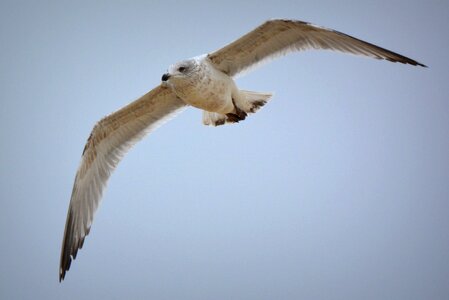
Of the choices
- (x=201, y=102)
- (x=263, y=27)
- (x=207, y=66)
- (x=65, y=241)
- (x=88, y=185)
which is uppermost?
(x=263, y=27)

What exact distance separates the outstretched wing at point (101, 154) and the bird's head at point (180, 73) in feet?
2.29

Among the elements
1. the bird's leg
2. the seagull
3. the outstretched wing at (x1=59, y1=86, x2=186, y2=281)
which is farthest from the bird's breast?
the outstretched wing at (x1=59, y1=86, x2=186, y2=281)

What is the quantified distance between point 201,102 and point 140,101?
2.36 ft

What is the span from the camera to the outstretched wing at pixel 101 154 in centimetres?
462

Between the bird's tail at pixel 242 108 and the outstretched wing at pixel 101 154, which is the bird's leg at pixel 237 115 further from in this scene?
the outstretched wing at pixel 101 154

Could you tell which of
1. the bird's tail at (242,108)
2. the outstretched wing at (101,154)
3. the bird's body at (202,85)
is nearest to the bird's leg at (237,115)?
the bird's tail at (242,108)

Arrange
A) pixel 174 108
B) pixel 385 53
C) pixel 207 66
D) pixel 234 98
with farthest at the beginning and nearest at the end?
pixel 174 108 → pixel 234 98 → pixel 207 66 → pixel 385 53

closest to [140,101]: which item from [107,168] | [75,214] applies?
[107,168]

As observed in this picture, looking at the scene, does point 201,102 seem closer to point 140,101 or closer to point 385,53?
point 140,101

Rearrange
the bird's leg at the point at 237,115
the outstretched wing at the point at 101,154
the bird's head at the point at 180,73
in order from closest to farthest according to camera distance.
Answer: the bird's head at the point at 180,73 < the bird's leg at the point at 237,115 < the outstretched wing at the point at 101,154

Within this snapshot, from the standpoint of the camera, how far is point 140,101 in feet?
14.9

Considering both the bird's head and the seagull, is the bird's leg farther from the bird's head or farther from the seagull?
the bird's head

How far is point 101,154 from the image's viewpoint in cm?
477

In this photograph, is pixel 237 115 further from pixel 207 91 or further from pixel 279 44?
pixel 279 44
